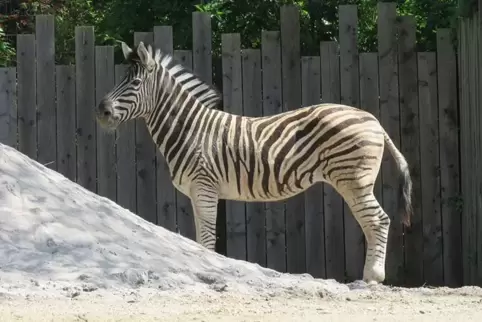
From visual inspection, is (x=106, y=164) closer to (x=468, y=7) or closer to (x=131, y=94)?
(x=131, y=94)

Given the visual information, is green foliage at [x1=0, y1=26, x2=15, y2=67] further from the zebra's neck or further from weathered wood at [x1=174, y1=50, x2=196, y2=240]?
A: the zebra's neck

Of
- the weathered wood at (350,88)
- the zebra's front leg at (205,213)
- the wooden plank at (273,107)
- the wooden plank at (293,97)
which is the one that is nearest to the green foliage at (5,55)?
the wooden plank at (273,107)

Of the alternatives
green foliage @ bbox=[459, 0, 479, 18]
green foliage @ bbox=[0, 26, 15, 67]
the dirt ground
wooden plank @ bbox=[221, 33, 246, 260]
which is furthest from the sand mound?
green foliage @ bbox=[0, 26, 15, 67]

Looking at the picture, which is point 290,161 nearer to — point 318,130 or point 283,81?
point 318,130

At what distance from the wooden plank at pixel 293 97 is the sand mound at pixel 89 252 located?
2500mm

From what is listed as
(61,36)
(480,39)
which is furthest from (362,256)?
(61,36)

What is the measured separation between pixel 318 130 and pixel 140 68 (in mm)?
1711

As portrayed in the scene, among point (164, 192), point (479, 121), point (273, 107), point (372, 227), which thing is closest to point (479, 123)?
point (479, 121)

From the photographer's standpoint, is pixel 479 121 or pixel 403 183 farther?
pixel 403 183

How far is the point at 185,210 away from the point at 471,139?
2.75m

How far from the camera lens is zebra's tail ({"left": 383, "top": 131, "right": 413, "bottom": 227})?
874cm

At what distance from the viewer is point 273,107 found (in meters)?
9.52

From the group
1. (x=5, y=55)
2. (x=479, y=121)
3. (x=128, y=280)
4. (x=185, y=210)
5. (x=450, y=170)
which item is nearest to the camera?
(x=128, y=280)

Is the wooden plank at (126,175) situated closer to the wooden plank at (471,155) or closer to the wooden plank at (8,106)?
the wooden plank at (8,106)
